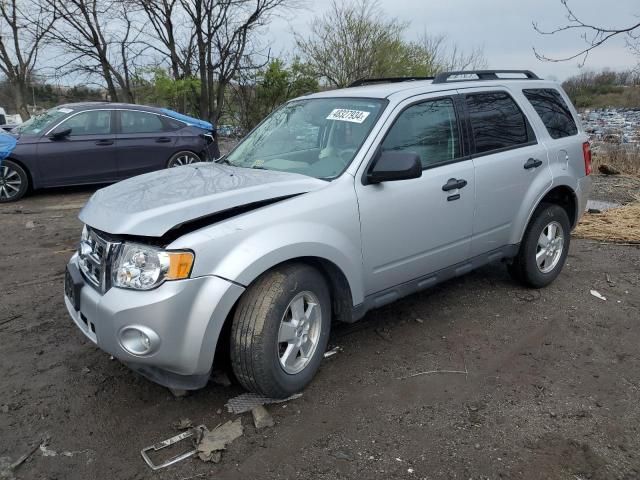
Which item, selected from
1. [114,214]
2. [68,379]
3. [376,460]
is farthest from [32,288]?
[376,460]

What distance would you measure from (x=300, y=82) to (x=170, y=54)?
396 centimetres

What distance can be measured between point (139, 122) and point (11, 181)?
2.40 meters

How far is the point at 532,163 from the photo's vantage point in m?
4.43

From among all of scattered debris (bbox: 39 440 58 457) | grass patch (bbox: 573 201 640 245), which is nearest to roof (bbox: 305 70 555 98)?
grass patch (bbox: 573 201 640 245)

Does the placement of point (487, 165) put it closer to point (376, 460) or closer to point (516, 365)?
point (516, 365)

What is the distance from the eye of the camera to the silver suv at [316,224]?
8.81 feet

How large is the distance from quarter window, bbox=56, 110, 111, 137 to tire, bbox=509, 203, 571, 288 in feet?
25.0

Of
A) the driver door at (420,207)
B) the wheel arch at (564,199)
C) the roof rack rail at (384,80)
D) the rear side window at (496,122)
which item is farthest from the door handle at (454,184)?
the roof rack rail at (384,80)

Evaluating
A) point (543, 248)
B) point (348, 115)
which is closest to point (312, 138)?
point (348, 115)

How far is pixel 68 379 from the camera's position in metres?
3.38

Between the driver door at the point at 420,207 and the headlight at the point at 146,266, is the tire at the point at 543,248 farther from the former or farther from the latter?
the headlight at the point at 146,266

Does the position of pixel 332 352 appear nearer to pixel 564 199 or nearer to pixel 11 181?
pixel 564 199

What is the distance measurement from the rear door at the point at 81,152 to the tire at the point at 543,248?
743 centimetres

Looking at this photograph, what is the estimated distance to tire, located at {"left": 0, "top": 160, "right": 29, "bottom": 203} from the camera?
874cm
